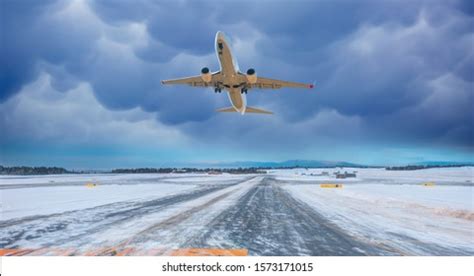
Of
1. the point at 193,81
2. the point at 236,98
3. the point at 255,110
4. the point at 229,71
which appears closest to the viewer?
the point at 229,71

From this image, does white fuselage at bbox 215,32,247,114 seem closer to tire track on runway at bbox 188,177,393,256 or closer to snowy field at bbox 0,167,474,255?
snowy field at bbox 0,167,474,255

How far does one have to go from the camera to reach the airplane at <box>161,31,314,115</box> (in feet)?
87.8

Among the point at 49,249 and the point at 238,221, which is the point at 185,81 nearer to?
the point at 238,221

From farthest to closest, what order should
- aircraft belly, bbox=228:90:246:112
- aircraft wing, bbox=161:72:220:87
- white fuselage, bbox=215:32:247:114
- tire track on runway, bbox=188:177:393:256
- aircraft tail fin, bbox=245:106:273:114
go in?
aircraft tail fin, bbox=245:106:273:114
aircraft belly, bbox=228:90:246:112
aircraft wing, bbox=161:72:220:87
white fuselage, bbox=215:32:247:114
tire track on runway, bbox=188:177:393:256

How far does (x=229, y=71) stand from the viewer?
94.9ft

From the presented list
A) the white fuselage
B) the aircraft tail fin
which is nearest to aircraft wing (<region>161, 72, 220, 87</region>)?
the white fuselage

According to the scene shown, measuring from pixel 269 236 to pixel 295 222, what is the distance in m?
3.67

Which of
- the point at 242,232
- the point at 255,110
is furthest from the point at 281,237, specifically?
the point at 255,110

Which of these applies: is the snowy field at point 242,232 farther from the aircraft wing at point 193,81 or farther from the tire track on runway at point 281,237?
the aircraft wing at point 193,81

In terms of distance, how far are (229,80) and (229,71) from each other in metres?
1.59

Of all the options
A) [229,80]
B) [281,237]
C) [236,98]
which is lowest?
[281,237]

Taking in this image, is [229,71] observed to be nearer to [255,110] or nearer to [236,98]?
[236,98]

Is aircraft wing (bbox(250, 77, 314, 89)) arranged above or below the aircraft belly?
above

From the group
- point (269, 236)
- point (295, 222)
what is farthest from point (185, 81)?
point (269, 236)
